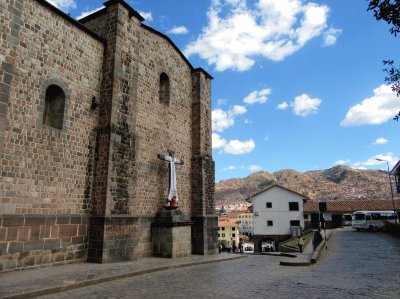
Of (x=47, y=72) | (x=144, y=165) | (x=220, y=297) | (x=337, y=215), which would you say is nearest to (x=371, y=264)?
(x=220, y=297)

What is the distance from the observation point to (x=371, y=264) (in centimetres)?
1212

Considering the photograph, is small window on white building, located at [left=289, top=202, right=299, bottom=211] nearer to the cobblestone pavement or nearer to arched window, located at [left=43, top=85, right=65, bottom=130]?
the cobblestone pavement

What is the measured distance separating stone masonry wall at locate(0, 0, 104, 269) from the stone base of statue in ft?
11.1

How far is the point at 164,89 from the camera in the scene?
52.4 ft

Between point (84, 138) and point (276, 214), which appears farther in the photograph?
point (276, 214)

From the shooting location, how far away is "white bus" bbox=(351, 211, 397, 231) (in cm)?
3388

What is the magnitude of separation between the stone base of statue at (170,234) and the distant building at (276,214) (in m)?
31.3

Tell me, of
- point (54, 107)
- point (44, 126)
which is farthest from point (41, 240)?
point (54, 107)

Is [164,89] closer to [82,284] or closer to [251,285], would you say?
[82,284]

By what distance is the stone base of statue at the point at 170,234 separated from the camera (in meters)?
12.9

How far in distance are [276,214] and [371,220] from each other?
39.9 ft

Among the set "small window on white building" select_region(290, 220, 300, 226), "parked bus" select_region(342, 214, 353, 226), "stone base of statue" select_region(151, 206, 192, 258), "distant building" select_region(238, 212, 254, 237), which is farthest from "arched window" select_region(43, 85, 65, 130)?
"distant building" select_region(238, 212, 254, 237)

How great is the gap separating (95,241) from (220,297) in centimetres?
574

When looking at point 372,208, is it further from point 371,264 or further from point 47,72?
point 47,72
